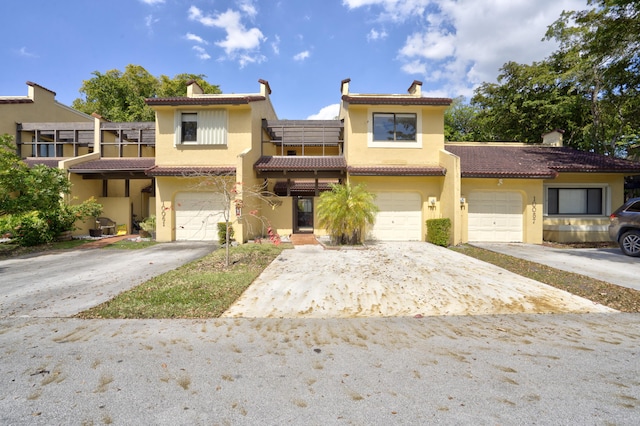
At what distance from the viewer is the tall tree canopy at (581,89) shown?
1136 centimetres

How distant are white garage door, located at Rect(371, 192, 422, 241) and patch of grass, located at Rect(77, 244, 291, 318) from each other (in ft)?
23.5

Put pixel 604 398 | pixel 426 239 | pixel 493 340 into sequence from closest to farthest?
pixel 604 398, pixel 493 340, pixel 426 239

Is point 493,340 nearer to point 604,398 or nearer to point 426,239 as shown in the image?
point 604,398

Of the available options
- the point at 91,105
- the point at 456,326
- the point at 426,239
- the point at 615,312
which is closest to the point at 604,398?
the point at 456,326

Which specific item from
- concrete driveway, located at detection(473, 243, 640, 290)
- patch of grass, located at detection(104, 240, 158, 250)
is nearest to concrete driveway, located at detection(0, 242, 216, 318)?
patch of grass, located at detection(104, 240, 158, 250)

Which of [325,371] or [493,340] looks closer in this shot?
[325,371]

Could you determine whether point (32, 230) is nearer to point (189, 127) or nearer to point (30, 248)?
point (30, 248)

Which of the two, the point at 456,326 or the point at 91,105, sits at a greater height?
the point at 91,105

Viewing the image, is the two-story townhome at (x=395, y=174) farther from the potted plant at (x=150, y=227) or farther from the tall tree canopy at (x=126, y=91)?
the tall tree canopy at (x=126, y=91)

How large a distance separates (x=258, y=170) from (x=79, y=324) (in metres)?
11.0

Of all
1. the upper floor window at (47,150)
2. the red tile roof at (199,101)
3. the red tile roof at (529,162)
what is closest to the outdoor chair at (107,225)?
the upper floor window at (47,150)

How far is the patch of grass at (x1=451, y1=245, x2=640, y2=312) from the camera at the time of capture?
17.7 feet

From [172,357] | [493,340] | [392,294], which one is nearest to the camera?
[172,357]

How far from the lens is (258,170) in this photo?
1462 cm
